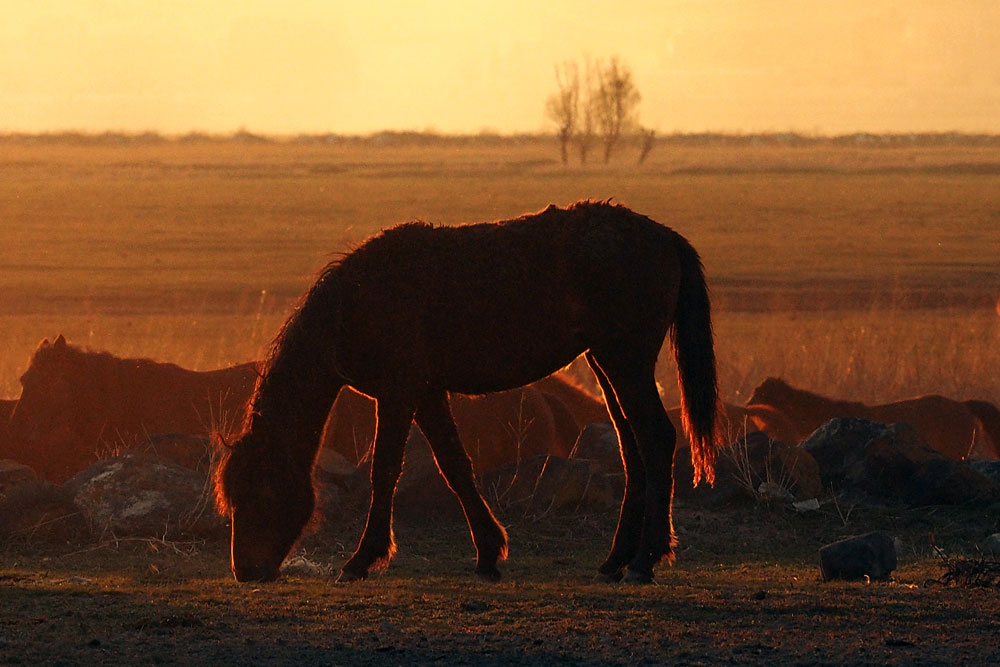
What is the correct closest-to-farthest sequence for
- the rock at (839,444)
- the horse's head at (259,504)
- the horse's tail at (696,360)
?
the horse's head at (259,504)
the horse's tail at (696,360)
the rock at (839,444)

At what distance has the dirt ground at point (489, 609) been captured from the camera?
22.1ft

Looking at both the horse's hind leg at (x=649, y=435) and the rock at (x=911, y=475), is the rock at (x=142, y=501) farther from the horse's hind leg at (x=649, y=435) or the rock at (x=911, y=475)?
the rock at (x=911, y=475)

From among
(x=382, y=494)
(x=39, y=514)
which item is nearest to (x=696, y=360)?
(x=382, y=494)

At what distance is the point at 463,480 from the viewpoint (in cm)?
890

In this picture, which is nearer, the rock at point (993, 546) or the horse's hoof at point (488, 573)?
the horse's hoof at point (488, 573)

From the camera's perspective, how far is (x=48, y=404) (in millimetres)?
12430

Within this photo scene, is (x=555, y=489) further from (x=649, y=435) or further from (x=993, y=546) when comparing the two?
(x=993, y=546)

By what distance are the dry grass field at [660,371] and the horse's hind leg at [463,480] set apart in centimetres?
21

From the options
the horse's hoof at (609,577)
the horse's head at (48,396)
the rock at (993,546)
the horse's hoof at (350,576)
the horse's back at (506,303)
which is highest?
the horse's back at (506,303)

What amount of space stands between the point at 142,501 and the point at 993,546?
17.9 ft

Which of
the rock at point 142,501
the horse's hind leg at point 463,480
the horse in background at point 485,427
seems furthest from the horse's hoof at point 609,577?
the horse in background at point 485,427

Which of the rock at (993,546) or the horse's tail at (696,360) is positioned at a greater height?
the horse's tail at (696,360)

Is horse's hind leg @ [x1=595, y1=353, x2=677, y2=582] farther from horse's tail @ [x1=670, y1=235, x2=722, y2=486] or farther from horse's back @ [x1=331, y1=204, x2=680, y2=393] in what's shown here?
horse's tail @ [x1=670, y1=235, x2=722, y2=486]

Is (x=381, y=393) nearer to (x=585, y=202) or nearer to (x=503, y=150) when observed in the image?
(x=585, y=202)
